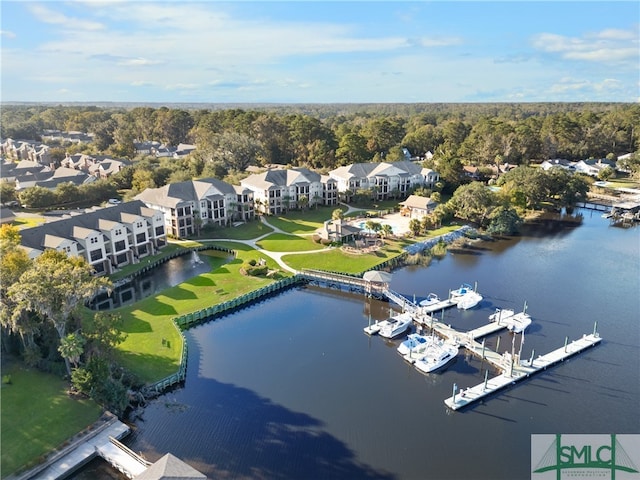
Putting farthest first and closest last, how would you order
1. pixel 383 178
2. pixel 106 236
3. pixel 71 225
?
1. pixel 383 178
2. pixel 106 236
3. pixel 71 225

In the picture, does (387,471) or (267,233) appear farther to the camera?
(267,233)

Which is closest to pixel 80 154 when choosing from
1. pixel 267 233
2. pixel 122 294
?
pixel 267 233

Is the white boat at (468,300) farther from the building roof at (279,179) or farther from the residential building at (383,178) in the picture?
the residential building at (383,178)

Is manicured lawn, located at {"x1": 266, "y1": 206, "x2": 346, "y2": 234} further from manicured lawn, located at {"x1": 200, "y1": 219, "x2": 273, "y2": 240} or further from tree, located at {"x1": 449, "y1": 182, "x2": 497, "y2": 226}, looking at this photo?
tree, located at {"x1": 449, "y1": 182, "x2": 497, "y2": 226}

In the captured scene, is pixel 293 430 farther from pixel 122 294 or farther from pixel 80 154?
pixel 80 154

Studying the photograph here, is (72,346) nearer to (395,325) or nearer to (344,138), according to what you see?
(395,325)

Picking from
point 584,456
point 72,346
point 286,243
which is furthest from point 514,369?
point 286,243
